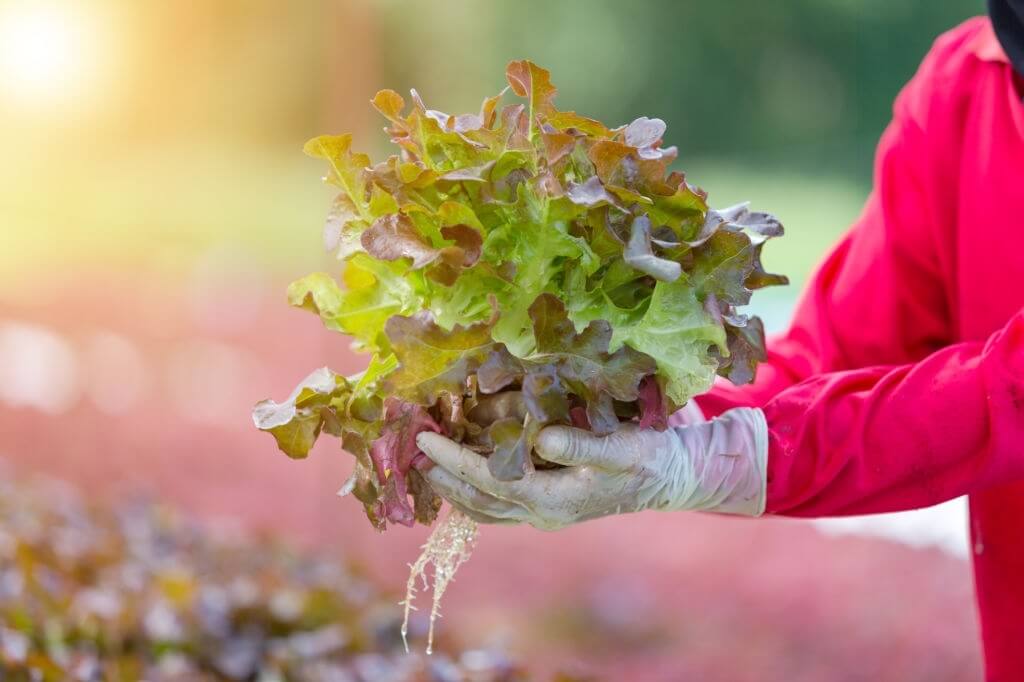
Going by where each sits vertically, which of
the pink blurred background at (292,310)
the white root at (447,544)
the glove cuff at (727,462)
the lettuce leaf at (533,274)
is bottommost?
the pink blurred background at (292,310)

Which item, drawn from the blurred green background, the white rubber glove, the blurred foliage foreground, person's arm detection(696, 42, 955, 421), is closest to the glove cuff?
the white rubber glove

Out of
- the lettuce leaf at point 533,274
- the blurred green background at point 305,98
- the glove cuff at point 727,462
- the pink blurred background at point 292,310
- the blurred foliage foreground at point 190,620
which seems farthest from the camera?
the blurred green background at point 305,98

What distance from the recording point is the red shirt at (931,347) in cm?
138

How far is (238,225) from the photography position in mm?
10984

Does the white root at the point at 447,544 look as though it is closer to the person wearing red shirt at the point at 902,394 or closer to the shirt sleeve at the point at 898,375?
the person wearing red shirt at the point at 902,394

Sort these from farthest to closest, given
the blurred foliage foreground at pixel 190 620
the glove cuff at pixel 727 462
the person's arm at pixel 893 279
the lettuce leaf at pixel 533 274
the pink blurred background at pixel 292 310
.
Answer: the pink blurred background at pixel 292 310 < the blurred foliage foreground at pixel 190 620 < the person's arm at pixel 893 279 < the glove cuff at pixel 727 462 < the lettuce leaf at pixel 533 274

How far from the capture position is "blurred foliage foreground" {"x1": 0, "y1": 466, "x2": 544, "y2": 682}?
212 cm

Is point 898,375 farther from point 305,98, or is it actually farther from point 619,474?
point 305,98

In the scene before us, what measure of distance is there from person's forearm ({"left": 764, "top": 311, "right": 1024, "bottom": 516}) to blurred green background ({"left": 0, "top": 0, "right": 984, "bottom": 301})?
4799 millimetres

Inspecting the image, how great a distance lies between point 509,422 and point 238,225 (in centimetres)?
1009

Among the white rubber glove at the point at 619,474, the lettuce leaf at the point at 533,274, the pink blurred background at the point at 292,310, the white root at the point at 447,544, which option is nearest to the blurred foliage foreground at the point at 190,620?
the pink blurred background at the point at 292,310

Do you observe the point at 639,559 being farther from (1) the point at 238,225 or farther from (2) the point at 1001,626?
(1) the point at 238,225

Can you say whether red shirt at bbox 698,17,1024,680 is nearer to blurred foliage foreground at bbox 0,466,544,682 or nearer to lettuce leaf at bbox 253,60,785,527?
lettuce leaf at bbox 253,60,785,527

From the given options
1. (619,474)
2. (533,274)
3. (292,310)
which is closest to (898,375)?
(619,474)
